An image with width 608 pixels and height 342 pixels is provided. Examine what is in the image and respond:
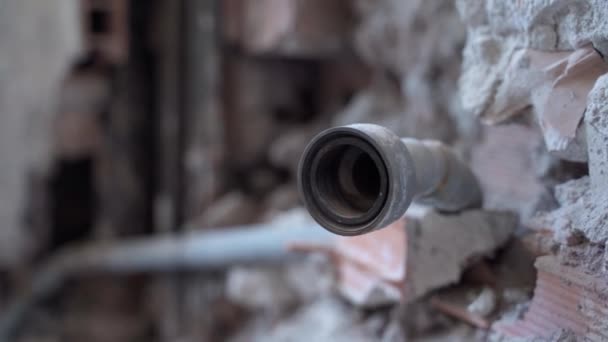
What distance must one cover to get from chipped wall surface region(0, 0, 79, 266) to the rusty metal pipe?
6.50ft

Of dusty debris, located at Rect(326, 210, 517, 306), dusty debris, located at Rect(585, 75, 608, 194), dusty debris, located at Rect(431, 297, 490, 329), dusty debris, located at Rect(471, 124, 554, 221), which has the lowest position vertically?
dusty debris, located at Rect(431, 297, 490, 329)

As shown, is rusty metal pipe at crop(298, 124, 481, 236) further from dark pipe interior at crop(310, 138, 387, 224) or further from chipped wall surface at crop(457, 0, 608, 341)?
chipped wall surface at crop(457, 0, 608, 341)

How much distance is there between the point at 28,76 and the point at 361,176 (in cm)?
213

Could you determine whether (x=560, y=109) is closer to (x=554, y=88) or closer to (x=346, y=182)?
(x=554, y=88)

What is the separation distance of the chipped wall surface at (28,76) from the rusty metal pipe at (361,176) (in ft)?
6.50

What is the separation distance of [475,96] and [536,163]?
22 cm

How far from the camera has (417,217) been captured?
1.16 m

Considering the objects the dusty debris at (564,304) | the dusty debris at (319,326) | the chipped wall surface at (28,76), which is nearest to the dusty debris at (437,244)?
the dusty debris at (564,304)

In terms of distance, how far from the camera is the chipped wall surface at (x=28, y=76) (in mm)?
2445

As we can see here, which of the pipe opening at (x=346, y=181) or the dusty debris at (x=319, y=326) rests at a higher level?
the pipe opening at (x=346, y=181)

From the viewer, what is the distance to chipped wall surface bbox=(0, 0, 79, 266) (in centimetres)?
245

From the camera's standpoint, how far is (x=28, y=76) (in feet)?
8.30

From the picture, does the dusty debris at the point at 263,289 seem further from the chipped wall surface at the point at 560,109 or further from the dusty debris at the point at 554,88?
the dusty debris at the point at 554,88

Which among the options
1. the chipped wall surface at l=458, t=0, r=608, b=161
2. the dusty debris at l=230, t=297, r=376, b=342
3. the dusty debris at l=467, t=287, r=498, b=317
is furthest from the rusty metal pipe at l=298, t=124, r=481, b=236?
the dusty debris at l=230, t=297, r=376, b=342
